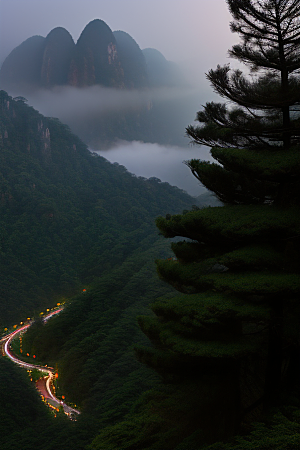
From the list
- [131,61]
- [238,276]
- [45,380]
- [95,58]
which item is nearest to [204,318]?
[238,276]

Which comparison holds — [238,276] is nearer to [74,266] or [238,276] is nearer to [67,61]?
[74,266]

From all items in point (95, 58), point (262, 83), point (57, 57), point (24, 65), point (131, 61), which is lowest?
point (262, 83)

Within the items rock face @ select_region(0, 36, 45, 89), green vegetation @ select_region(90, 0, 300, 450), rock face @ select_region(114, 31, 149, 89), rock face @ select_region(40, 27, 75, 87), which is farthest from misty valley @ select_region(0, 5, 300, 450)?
rock face @ select_region(114, 31, 149, 89)

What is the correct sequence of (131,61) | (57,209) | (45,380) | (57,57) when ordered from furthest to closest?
(131,61)
(57,57)
(57,209)
(45,380)

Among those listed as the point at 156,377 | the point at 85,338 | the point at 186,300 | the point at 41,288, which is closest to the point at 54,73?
the point at 41,288

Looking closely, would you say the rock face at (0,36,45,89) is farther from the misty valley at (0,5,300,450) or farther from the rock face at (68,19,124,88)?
the misty valley at (0,5,300,450)

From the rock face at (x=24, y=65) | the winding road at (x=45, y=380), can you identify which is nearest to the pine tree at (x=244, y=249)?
the winding road at (x=45, y=380)
